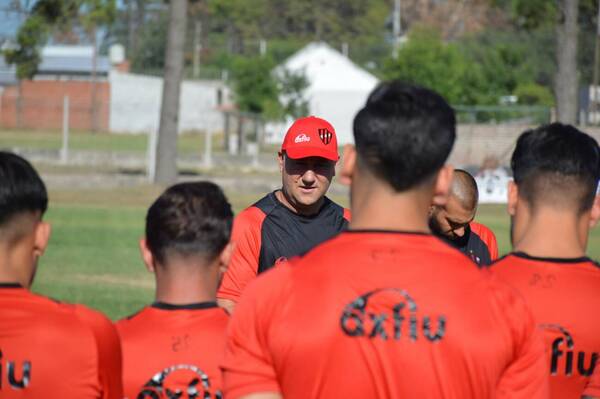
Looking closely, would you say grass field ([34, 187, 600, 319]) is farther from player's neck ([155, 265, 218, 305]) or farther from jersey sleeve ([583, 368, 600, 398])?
jersey sleeve ([583, 368, 600, 398])

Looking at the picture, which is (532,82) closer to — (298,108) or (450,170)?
(298,108)

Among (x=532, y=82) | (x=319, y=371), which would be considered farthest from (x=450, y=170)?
(x=532, y=82)

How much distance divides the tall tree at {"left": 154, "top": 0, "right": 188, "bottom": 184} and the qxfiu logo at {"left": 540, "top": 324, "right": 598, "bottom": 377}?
102 ft

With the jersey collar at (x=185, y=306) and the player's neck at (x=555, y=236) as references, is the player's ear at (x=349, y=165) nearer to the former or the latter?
the jersey collar at (x=185, y=306)

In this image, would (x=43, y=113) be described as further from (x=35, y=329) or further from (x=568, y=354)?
(x=568, y=354)

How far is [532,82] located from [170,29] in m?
34.8

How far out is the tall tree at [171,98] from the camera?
3472 cm

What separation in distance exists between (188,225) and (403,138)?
893mm

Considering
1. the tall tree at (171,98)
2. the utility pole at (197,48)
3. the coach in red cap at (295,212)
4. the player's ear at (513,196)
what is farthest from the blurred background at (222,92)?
the player's ear at (513,196)

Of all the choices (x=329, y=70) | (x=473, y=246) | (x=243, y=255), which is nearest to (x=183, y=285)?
(x=243, y=255)

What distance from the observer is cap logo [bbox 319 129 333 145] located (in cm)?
672

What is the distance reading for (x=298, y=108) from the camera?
61750mm

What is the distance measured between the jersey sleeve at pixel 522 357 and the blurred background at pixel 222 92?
36.1ft

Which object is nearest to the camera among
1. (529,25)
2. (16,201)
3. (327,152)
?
(16,201)
